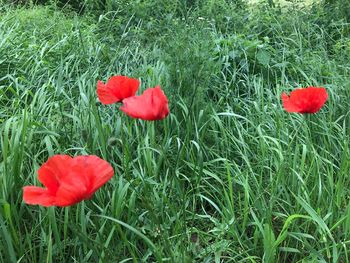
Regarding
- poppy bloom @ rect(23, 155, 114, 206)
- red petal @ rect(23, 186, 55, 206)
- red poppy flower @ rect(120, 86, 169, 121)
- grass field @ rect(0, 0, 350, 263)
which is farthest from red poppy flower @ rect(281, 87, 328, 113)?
red petal @ rect(23, 186, 55, 206)

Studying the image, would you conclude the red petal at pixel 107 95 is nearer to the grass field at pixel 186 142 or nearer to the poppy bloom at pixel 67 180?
the grass field at pixel 186 142

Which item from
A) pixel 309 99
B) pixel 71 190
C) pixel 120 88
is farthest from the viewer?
pixel 309 99

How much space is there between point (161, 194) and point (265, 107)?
1.00m

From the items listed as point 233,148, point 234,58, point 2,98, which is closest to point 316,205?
point 233,148

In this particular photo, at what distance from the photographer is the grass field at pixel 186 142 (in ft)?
5.88

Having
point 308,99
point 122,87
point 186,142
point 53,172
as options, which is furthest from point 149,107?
point 186,142

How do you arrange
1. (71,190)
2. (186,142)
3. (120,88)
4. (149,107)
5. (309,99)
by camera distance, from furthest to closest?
(186,142) → (309,99) → (120,88) → (149,107) → (71,190)

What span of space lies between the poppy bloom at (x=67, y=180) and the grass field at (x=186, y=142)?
24 centimetres

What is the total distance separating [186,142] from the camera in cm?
222

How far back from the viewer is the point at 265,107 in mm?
2719

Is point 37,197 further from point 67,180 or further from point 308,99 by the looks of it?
point 308,99

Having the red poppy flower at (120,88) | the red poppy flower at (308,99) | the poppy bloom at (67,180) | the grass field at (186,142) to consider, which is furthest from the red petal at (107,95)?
the red poppy flower at (308,99)

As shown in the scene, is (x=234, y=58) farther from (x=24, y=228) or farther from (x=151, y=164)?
(x=24, y=228)

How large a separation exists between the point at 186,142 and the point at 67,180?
1212mm
